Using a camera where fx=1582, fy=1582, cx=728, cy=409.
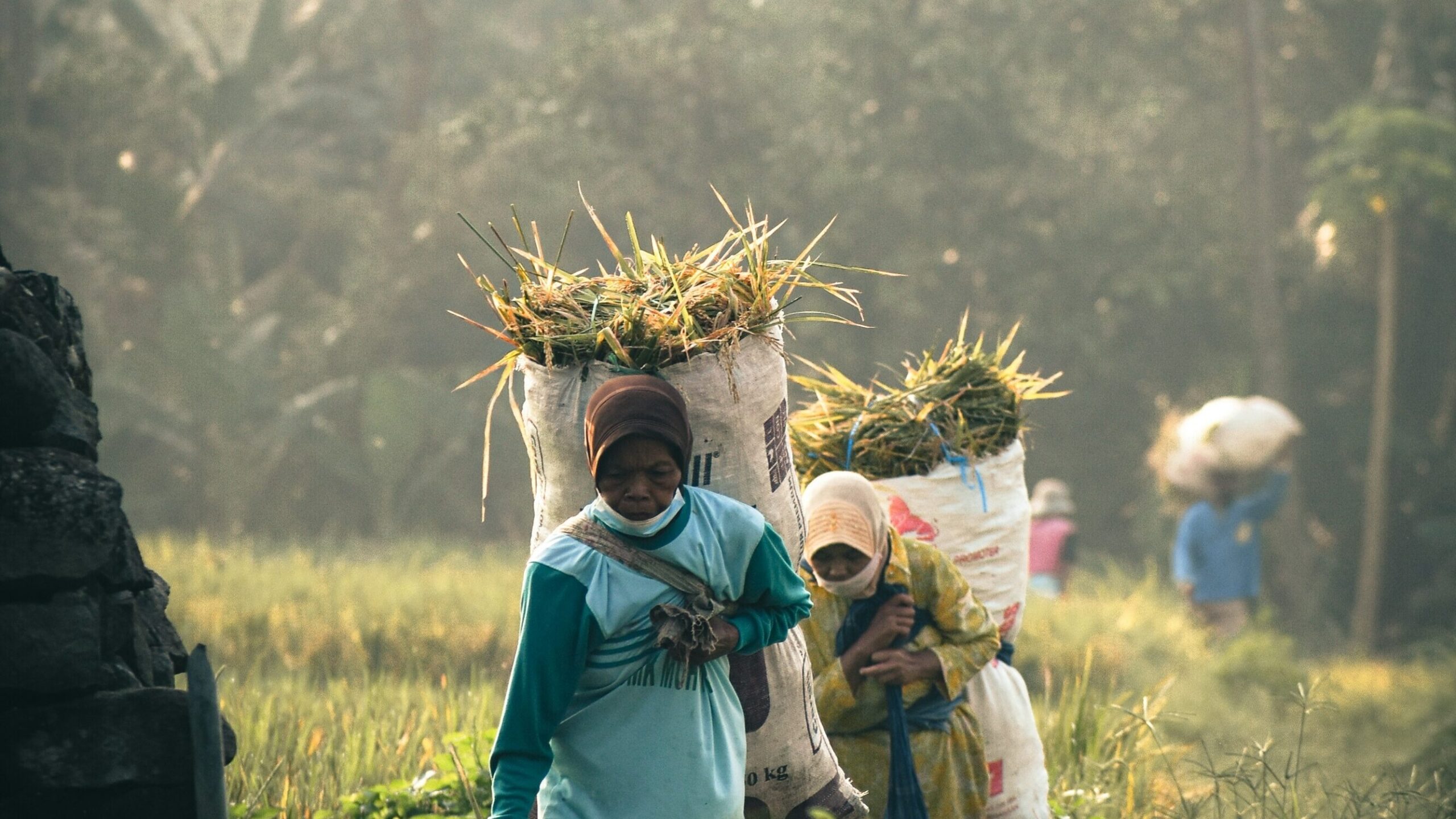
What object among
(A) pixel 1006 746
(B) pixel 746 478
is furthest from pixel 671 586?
(A) pixel 1006 746

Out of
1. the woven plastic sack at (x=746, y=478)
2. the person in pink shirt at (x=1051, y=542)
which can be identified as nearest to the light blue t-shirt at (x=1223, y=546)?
the person in pink shirt at (x=1051, y=542)

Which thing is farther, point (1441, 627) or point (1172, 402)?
point (1172, 402)

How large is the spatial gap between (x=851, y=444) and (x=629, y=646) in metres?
2.15

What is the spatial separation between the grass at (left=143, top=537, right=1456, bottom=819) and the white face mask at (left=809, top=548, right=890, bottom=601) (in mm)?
1313

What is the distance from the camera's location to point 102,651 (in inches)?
139

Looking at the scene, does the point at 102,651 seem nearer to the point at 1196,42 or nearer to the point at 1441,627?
the point at 1441,627

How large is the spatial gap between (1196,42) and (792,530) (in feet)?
62.8

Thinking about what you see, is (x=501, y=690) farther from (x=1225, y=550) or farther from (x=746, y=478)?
(x=1225, y=550)

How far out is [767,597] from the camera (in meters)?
→ 3.28

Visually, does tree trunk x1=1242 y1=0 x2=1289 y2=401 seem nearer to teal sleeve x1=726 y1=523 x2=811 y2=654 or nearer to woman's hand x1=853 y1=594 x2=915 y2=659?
woman's hand x1=853 y1=594 x2=915 y2=659

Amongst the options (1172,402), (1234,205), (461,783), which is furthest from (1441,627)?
(461,783)

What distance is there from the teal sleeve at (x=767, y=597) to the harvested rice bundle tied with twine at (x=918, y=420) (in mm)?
1727

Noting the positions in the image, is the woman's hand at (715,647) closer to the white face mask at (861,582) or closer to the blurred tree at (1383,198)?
the white face mask at (861,582)

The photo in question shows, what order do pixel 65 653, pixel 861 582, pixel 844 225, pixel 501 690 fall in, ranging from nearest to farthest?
pixel 65 653, pixel 861 582, pixel 501 690, pixel 844 225
